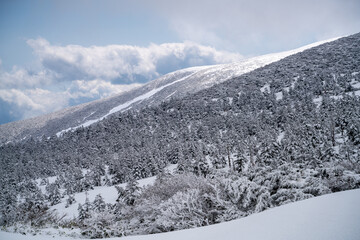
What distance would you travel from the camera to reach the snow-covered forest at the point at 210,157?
9430 mm

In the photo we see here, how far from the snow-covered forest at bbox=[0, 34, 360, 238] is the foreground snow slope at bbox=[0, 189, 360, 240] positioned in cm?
244

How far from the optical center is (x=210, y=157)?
2046 inches

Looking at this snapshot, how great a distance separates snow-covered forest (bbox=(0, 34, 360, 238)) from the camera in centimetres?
943

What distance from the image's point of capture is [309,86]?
255 ft

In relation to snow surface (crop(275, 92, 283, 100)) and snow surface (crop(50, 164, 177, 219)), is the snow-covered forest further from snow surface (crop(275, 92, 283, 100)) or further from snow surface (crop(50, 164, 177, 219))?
snow surface (crop(50, 164, 177, 219))

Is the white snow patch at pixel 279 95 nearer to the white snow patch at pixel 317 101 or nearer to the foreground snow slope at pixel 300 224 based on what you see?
the white snow patch at pixel 317 101

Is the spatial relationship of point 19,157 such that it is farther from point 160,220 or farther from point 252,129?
point 160,220

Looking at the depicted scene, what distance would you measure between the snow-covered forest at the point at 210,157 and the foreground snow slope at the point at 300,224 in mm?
2445

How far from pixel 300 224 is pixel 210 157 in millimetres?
47718

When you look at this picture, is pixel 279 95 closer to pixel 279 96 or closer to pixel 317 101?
pixel 279 96

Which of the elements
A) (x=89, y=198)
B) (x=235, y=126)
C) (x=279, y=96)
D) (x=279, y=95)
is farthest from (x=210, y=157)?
(x=279, y=95)

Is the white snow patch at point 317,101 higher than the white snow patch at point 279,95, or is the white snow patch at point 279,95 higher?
the white snow patch at point 279,95

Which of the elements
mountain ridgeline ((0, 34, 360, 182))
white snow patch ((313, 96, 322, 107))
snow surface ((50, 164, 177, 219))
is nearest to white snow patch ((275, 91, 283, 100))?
mountain ridgeline ((0, 34, 360, 182))

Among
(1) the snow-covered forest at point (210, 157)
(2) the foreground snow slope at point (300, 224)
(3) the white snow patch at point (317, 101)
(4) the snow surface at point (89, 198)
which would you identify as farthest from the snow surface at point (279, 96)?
(2) the foreground snow slope at point (300, 224)
